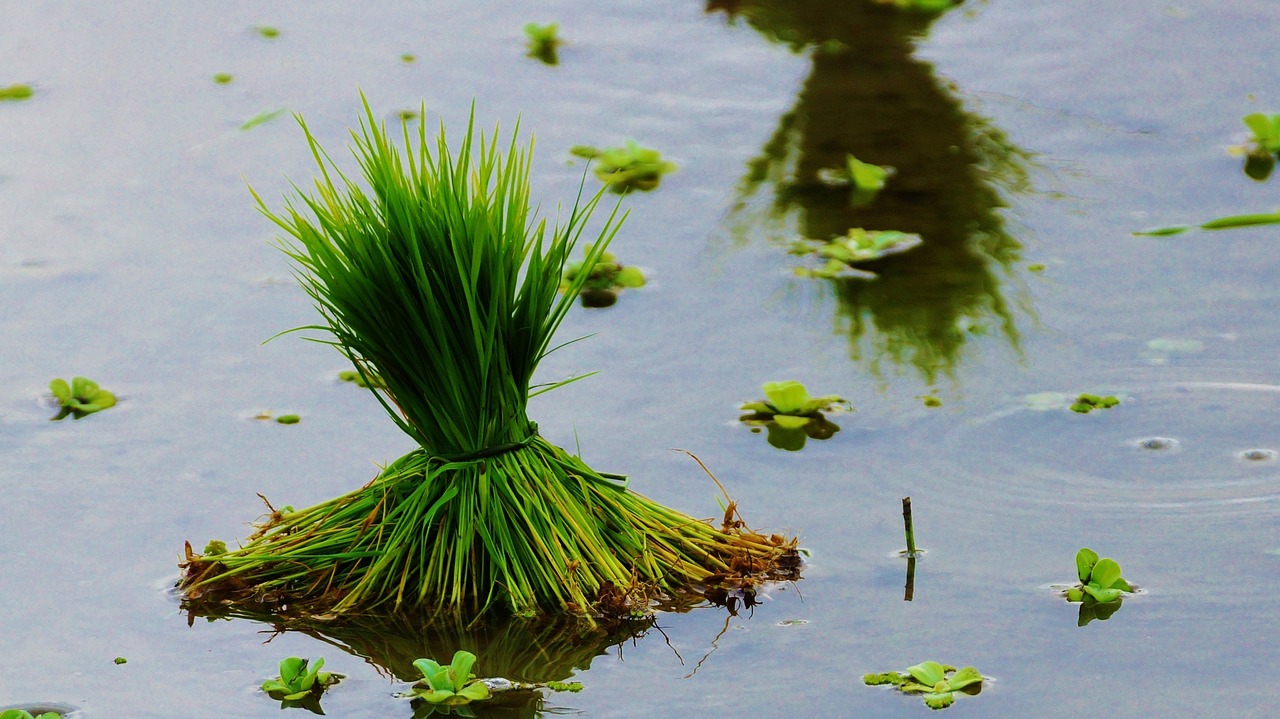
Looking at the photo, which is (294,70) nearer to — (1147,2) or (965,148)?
(965,148)

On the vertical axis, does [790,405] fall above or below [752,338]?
below

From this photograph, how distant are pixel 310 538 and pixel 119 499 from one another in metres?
0.53

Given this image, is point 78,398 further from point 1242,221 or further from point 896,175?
point 1242,221

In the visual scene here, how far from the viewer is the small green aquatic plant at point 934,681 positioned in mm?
1743

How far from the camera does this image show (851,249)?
308cm

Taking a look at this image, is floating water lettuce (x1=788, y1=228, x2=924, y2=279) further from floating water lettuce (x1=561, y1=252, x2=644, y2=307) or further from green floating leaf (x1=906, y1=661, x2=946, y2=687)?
green floating leaf (x1=906, y1=661, x2=946, y2=687)

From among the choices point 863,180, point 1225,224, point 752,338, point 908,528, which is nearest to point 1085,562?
point 908,528

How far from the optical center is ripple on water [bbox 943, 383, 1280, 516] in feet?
7.25

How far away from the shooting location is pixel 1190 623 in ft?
6.27

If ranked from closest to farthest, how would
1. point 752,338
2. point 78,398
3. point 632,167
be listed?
point 78,398
point 752,338
point 632,167

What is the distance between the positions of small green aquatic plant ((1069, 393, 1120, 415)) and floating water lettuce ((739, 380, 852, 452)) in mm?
405

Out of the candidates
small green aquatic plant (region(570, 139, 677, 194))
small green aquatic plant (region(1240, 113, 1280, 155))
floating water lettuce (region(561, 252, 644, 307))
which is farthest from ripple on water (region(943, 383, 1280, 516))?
small green aquatic plant (region(570, 139, 677, 194))

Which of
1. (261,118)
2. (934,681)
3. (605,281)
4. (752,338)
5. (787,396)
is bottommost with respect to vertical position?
(934,681)

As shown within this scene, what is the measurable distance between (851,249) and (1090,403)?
2.53 feet
